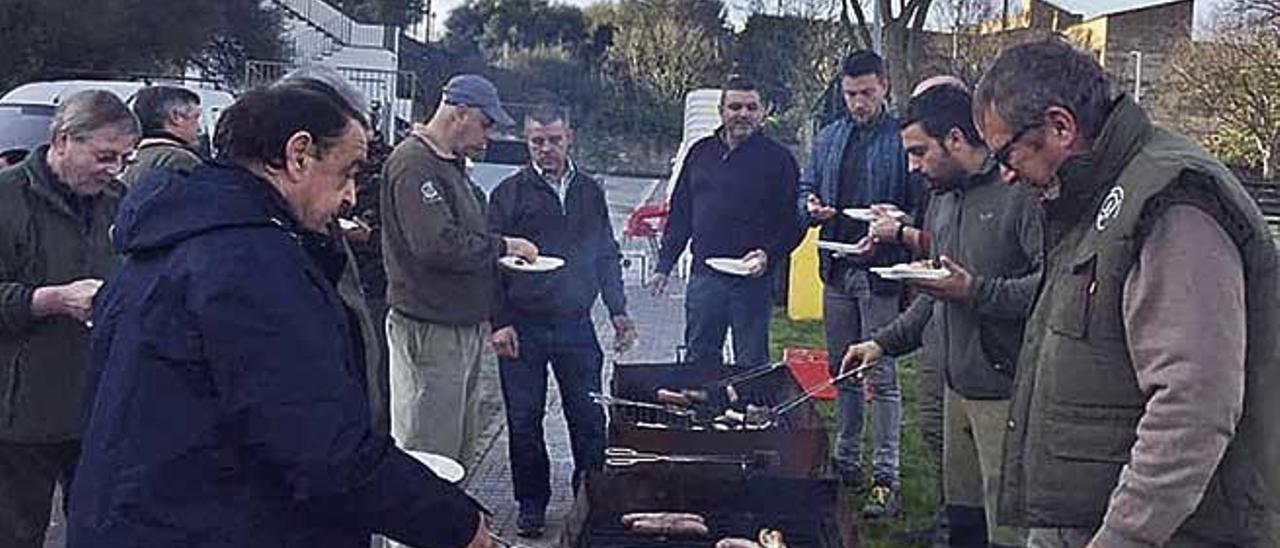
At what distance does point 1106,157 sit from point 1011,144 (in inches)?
6.8

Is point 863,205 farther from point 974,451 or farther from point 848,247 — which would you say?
point 974,451

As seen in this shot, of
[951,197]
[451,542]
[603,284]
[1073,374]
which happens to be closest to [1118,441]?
[1073,374]

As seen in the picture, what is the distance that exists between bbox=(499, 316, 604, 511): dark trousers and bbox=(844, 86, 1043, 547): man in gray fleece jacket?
1.85 metres

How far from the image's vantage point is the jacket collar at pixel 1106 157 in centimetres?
280

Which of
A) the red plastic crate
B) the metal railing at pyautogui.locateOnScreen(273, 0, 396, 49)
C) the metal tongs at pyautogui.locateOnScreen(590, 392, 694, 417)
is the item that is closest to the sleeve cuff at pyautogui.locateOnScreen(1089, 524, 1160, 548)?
the metal tongs at pyautogui.locateOnScreen(590, 392, 694, 417)

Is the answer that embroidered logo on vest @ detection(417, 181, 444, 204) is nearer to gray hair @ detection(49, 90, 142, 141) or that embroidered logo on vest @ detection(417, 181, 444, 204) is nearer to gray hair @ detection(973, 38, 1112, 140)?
gray hair @ detection(49, 90, 142, 141)

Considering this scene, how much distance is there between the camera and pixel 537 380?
6492mm

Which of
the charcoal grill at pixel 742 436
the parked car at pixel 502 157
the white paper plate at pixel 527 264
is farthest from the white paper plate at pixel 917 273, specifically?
the parked car at pixel 502 157

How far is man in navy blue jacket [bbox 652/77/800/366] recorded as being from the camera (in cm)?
704

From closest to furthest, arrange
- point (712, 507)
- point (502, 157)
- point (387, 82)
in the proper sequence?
1. point (712, 507)
2. point (502, 157)
3. point (387, 82)

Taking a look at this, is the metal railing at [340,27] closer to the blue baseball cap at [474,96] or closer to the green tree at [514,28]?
the green tree at [514,28]

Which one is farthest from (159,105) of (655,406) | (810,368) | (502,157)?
(502,157)

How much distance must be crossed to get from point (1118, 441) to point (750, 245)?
435 centimetres

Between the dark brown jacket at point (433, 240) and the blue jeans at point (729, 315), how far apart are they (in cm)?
160
